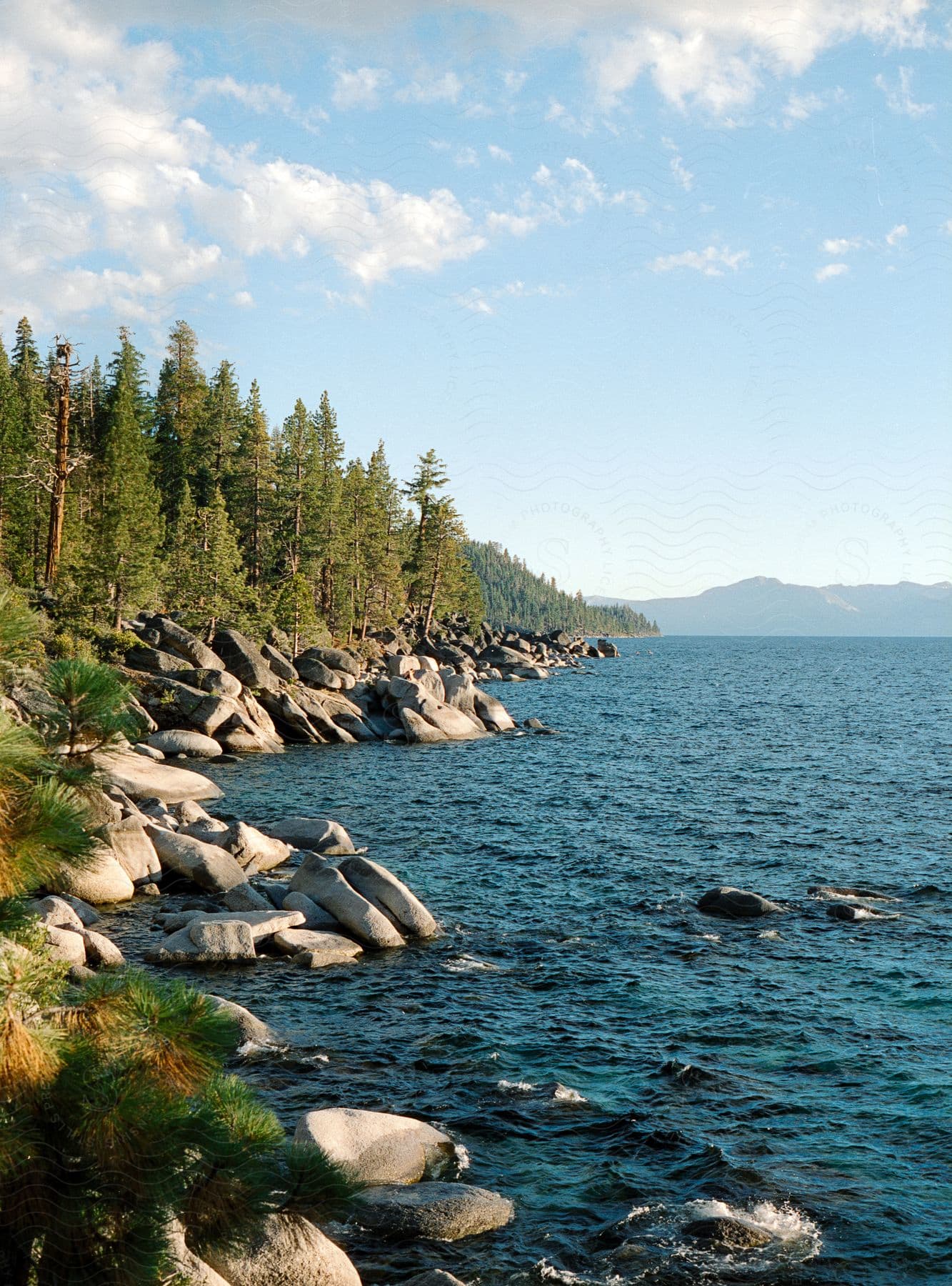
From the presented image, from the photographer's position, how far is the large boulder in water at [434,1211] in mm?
10039

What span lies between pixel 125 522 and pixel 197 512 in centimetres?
1518

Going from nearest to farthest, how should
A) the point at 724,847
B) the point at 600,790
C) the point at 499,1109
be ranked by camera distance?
1. the point at 499,1109
2. the point at 724,847
3. the point at 600,790

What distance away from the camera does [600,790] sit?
3731cm

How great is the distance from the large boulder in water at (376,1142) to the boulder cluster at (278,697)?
26306mm

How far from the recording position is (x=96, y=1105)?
468cm

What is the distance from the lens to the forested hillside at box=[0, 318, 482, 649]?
156 ft

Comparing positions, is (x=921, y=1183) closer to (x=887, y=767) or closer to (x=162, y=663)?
(x=887, y=767)

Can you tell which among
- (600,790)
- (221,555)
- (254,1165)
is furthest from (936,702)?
(254,1165)

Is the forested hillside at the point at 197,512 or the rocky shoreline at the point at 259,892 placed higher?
the forested hillside at the point at 197,512

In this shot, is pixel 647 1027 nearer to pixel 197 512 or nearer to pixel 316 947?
pixel 316 947

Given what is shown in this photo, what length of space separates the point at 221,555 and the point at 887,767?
3722 cm

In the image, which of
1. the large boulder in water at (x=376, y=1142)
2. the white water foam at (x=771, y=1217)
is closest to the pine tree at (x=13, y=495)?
the large boulder in water at (x=376, y=1142)

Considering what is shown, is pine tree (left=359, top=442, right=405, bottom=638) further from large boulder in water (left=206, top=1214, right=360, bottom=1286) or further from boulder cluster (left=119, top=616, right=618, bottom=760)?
large boulder in water (left=206, top=1214, right=360, bottom=1286)

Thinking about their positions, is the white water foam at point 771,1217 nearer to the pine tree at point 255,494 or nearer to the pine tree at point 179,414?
the pine tree at point 255,494
